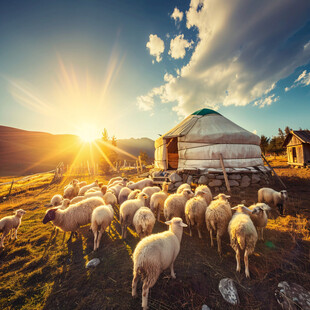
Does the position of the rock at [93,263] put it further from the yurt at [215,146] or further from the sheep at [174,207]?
the yurt at [215,146]

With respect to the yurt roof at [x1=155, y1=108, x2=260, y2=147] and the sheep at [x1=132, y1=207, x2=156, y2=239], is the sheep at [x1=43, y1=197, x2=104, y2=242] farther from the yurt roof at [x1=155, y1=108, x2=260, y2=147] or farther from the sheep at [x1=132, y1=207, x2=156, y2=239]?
the yurt roof at [x1=155, y1=108, x2=260, y2=147]

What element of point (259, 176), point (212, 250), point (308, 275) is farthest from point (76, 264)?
point (259, 176)

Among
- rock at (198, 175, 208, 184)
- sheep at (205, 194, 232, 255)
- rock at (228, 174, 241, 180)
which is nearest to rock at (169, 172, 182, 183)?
rock at (198, 175, 208, 184)

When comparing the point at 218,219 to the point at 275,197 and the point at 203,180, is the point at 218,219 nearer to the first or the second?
the point at 275,197

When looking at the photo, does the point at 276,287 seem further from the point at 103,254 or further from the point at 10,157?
the point at 10,157

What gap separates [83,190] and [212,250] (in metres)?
8.17

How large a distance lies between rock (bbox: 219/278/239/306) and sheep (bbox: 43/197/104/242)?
455 centimetres

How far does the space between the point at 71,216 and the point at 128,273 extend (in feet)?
9.59

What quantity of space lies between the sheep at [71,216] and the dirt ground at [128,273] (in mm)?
563

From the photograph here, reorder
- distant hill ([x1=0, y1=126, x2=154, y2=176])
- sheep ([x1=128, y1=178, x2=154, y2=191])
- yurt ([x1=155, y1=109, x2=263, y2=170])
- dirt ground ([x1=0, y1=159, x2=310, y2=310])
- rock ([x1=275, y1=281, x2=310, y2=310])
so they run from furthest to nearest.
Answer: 1. distant hill ([x1=0, y1=126, x2=154, y2=176])
2. yurt ([x1=155, y1=109, x2=263, y2=170])
3. sheep ([x1=128, y1=178, x2=154, y2=191])
4. dirt ground ([x1=0, y1=159, x2=310, y2=310])
5. rock ([x1=275, y1=281, x2=310, y2=310])

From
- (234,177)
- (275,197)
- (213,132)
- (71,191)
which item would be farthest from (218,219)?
(71,191)

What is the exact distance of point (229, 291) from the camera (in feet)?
8.29

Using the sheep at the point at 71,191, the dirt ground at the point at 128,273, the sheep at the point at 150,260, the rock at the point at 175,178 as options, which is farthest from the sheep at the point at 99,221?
the rock at the point at 175,178

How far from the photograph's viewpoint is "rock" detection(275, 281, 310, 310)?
88.2 inches
